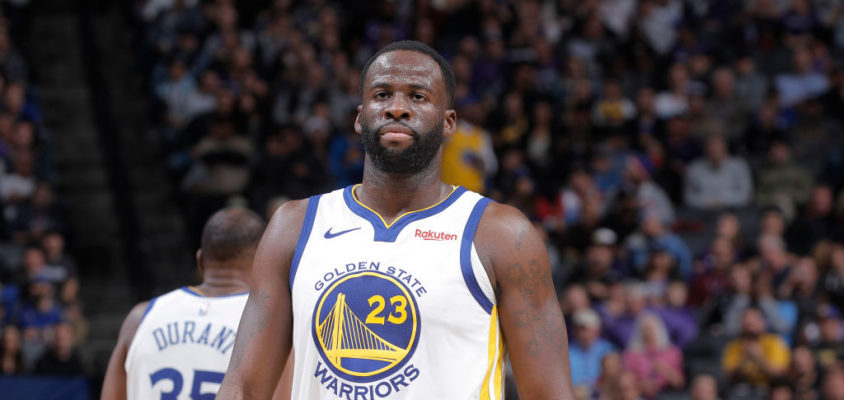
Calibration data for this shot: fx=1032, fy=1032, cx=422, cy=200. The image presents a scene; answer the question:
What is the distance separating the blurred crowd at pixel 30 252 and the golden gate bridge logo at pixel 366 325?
22.1 ft

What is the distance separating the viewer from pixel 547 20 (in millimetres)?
15008

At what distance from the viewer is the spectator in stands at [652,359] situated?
31.9 feet

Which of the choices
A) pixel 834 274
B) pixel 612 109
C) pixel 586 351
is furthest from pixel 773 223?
pixel 586 351

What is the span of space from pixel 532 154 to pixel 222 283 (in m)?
8.61

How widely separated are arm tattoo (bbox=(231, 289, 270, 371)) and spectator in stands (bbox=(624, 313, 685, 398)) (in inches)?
276

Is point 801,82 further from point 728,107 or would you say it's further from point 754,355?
point 754,355

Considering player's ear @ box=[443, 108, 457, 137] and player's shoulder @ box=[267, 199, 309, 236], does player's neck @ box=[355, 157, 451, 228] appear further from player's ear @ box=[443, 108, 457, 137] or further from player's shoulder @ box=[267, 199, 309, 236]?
player's shoulder @ box=[267, 199, 309, 236]

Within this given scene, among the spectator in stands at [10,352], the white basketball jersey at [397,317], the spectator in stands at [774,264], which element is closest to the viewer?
the white basketball jersey at [397,317]

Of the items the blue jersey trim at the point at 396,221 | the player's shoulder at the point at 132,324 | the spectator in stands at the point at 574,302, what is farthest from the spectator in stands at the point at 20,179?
the blue jersey trim at the point at 396,221

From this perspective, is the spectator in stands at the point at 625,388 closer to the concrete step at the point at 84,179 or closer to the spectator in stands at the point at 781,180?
the spectator in stands at the point at 781,180

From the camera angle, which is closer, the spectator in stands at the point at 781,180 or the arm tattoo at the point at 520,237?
the arm tattoo at the point at 520,237

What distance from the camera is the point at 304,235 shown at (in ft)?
10.5

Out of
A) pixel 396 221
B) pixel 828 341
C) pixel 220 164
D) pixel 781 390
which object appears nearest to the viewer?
pixel 396 221

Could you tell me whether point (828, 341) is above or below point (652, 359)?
above
